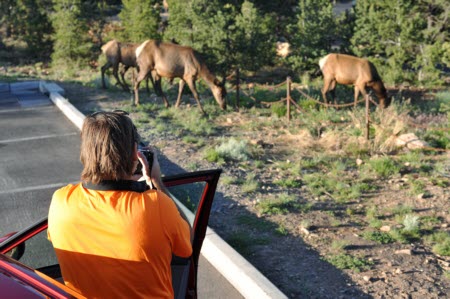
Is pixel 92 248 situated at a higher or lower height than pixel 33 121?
higher

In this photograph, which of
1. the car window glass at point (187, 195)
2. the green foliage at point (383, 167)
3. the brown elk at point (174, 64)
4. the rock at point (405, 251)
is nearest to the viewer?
the car window glass at point (187, 195)

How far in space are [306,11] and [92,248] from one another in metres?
Result: 18.4

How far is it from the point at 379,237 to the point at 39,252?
3928 mm

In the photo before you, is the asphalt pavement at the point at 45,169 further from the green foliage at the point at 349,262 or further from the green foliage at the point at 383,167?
the green foliage at the point at 383,167

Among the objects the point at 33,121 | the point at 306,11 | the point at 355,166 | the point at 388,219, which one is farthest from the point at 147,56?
the point at 388,219

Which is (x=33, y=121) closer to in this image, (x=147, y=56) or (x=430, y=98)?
(x=147, y=56)

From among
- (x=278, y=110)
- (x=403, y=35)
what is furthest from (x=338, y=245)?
(x=403, y=35)

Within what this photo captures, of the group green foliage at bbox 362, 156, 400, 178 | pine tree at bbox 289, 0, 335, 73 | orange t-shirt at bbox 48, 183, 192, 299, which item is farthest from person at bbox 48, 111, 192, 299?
pine tree at bbox 289, 0, 335, 73

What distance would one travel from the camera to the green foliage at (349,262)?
5.89 m

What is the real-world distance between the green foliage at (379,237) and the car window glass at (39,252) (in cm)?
373

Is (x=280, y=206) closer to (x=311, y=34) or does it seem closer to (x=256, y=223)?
(x=256, y=223)

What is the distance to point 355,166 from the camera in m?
9.70

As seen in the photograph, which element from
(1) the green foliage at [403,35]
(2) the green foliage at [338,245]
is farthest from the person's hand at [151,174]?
(1) the green foliage at [403,35]

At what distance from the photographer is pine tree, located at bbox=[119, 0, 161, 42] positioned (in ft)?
71.6
